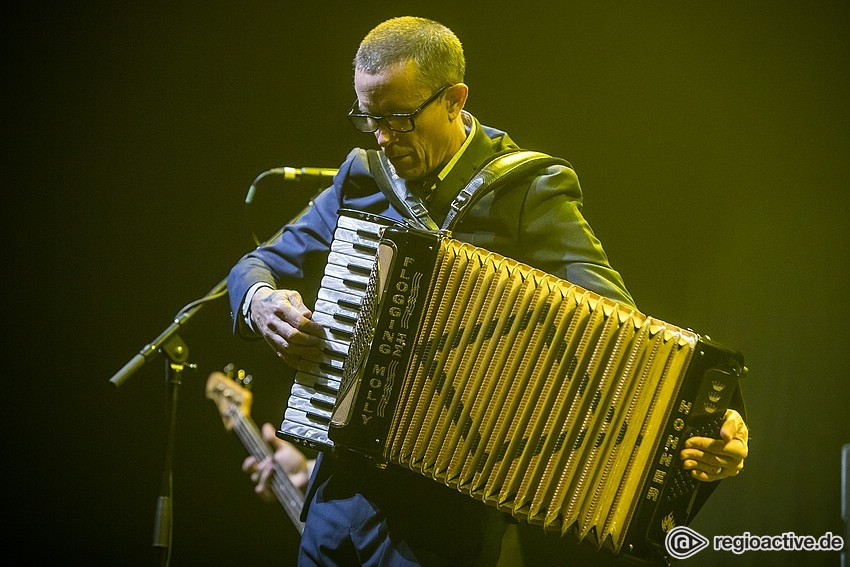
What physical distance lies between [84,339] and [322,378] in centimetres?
166

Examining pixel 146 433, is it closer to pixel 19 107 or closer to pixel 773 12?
pixel 19 107

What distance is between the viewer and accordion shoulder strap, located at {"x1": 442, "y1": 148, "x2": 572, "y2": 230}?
6.09ft

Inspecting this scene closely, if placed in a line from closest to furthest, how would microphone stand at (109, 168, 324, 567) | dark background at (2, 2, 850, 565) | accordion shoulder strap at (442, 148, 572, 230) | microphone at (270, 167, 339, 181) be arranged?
accordion shoulder strap at (442, 148, 572, 230) < microphone stand at (109, 168, 324, 567) < microphone at (270, 167, 339, 181) < dark background at (2, 2, 850, 565)

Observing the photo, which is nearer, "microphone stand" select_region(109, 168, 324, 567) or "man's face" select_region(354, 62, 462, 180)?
"man's face" select_region(354, 62, 462, 180)

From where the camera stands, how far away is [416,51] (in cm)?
190

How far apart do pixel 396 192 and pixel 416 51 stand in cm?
33

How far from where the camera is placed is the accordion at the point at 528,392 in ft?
5.07

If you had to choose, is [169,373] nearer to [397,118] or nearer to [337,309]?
[337,309]

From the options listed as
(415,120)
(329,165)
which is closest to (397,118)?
(415,120)

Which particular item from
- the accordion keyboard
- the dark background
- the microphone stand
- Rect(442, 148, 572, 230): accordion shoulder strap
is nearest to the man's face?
Rect(442, 148, 572, 230): accordion shoulder strap

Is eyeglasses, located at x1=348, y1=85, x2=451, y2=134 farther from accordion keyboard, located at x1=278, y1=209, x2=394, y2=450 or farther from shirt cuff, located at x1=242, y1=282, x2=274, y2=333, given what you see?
shirt cuff, located at x1=242, y1=282, x2=274, y2=333

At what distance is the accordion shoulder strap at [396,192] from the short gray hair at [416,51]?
22 centimetres

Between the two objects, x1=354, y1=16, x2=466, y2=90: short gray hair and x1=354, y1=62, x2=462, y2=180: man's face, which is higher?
x1=354, y1=16, x2=466, y2=90: short gray hair

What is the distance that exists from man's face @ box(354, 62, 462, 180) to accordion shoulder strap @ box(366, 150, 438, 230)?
0.03 m
